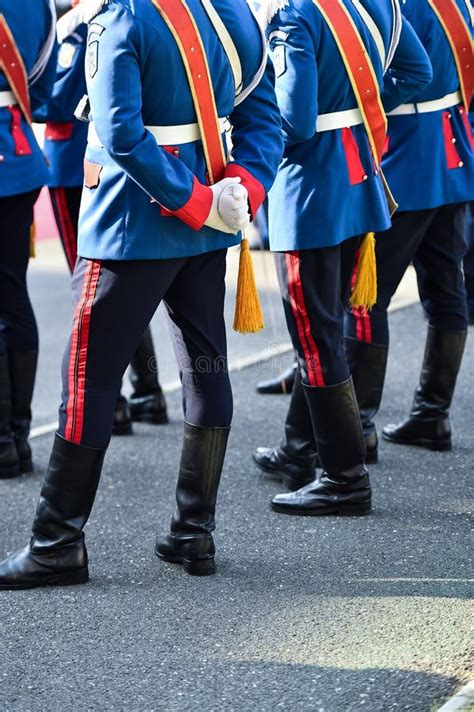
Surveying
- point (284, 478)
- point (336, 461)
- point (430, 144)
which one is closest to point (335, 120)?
point (430, 144)

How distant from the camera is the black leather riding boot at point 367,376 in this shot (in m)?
4.38

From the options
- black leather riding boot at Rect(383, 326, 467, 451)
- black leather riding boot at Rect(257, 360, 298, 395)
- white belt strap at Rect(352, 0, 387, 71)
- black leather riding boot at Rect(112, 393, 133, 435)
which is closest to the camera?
white belt strap at Rect(352, 0, 387, 71)

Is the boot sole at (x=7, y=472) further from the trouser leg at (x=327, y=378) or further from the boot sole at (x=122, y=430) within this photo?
the trouser leg at (x=327, y=378)

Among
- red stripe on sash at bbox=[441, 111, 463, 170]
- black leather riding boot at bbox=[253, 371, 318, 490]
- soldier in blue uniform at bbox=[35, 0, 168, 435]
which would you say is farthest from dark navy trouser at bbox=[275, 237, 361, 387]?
soldier in blue uniform at bbox=[35, 0, 168, 435]

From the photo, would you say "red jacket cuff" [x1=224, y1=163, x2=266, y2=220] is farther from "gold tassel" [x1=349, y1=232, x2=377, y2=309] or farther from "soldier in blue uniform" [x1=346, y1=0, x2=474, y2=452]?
"soldier in blue uniform" [x1=346, y1=0, x2=474, y2=452]

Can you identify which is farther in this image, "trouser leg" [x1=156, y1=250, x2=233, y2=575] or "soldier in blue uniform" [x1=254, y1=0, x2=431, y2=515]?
"soldier in blue uniform" [x1=254, y1=0, x2=431, y2=515]

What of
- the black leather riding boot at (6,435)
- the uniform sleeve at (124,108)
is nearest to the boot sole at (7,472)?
the black leather riding boot at (6,435)

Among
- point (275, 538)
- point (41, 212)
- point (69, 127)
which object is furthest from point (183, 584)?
point (41, 212)

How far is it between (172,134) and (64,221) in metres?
1.56

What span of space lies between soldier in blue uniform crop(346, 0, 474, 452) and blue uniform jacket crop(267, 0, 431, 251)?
11.9 inches

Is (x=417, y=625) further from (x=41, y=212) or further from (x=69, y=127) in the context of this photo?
(x=41, y=212)

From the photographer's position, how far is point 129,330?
3.23m

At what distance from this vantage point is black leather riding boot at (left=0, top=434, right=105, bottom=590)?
130 inches

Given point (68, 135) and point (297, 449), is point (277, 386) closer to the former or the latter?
point (297, 449)
